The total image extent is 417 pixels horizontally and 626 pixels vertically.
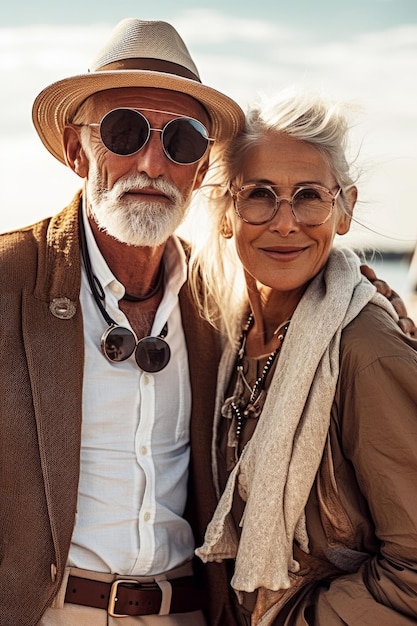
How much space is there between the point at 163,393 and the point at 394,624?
1106mm

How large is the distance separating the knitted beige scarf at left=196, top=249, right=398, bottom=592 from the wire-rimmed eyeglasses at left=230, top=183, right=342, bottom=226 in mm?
255

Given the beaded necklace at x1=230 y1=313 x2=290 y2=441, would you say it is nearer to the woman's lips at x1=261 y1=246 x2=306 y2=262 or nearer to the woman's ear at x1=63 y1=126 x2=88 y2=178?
the woman's lips at x1=261 y1=246 x2=306 y2=262

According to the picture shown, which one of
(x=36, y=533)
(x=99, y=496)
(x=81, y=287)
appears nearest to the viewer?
(x=36, y=533)

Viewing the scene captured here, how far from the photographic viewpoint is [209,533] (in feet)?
9.55

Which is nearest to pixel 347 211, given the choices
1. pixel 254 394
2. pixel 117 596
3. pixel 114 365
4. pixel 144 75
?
pixel 254 394

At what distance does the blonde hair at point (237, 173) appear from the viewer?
297cm

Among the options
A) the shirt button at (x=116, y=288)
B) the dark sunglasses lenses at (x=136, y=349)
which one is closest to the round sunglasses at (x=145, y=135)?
the shirt button at (x=116, y=288)

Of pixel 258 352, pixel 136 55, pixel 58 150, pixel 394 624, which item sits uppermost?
pixel 136 55

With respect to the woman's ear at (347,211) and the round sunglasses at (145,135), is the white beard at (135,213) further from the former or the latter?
the woman's ear at (347,211)

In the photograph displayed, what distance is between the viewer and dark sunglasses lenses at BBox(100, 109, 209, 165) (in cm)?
315

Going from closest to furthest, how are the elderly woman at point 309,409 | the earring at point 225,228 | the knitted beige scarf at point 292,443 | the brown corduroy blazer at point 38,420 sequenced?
the elderly woman at point 309,409
the knitted beige scarf at point 292,443
the brown corduroy blazer at point 38,420
the earring at point 225,228

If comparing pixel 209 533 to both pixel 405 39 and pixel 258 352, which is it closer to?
pixel 258 352

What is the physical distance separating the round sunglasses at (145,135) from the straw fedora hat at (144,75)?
0.10 metres

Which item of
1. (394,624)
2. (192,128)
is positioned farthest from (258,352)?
(394,624)
